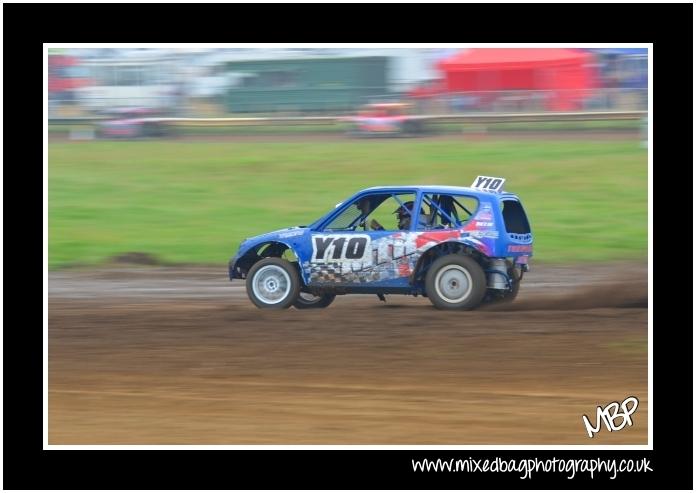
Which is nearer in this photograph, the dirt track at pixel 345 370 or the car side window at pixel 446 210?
the dirt track at pixel 345 370

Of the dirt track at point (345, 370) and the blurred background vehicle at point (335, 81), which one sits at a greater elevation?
the blurred background vehicle at point (335, 81)

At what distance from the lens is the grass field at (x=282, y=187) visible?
61.1ft

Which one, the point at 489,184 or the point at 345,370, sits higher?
the point at 489,184

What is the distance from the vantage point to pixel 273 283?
498 inches

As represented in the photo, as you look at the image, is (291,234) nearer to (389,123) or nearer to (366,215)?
(366,215)

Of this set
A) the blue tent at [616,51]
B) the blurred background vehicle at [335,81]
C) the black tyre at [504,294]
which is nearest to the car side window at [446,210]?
the black tyre at [504,294]

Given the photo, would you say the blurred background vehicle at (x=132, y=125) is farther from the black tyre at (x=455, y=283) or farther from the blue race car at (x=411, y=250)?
the black tyre at (x=455, y=283)

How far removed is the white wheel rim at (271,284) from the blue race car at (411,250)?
0.04 feet

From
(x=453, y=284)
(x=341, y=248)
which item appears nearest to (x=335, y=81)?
(x=341, y=248)

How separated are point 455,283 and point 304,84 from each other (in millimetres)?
13475

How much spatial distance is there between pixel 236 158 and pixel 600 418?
15.3 m

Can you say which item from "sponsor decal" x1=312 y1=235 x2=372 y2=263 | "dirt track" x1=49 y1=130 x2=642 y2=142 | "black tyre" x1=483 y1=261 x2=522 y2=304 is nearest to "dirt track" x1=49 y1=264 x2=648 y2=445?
"black tyre" x1=483 y1=261 x2=522 y2=304

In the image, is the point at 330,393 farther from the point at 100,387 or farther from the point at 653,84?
the point at 653,84

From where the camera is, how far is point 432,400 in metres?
9.28
